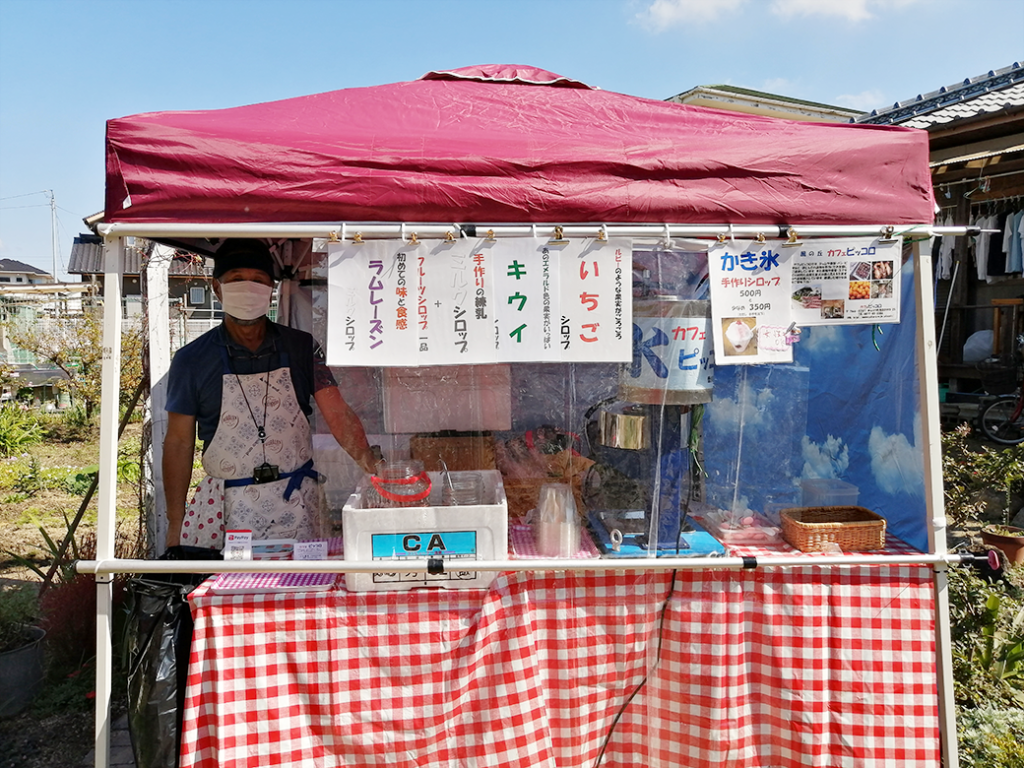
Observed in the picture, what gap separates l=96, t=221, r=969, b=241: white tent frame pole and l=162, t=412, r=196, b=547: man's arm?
0.84 metres

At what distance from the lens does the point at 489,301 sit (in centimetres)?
230

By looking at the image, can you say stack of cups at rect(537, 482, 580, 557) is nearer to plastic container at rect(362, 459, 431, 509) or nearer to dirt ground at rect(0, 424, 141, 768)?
plastic container at rect(362, 459, 431, 509)

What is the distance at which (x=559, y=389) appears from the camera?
112 inches

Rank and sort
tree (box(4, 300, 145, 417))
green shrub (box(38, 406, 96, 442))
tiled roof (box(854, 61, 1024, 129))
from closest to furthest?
tiled roof (box(854, 61, 1024, 129)) < green shrub (box(38, 406, 96, 442)) < tree (box(4, 300, 145, 417))

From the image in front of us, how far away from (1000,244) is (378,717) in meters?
9.14

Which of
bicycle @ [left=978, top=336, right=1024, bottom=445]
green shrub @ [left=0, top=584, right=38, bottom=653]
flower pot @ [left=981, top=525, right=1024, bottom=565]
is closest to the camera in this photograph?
green shrub @ [left=0, top=584, right=38, bottom=653]

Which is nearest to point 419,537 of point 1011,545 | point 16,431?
point 1011,545

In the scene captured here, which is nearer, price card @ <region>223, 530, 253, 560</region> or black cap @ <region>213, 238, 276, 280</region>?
price card @ <region>223, 530, 253, 560</region>

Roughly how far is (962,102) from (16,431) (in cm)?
1228

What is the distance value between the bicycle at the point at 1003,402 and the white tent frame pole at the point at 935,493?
21.0 feet

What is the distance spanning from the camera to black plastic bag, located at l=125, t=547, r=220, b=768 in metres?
2.24

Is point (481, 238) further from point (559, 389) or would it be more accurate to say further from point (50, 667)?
point (50, 667)

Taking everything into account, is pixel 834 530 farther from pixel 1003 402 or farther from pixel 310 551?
pixel 1003 402

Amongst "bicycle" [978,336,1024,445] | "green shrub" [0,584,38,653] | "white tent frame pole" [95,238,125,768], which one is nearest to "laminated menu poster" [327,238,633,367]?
"white tent frame pole" [95,238,125,768]
